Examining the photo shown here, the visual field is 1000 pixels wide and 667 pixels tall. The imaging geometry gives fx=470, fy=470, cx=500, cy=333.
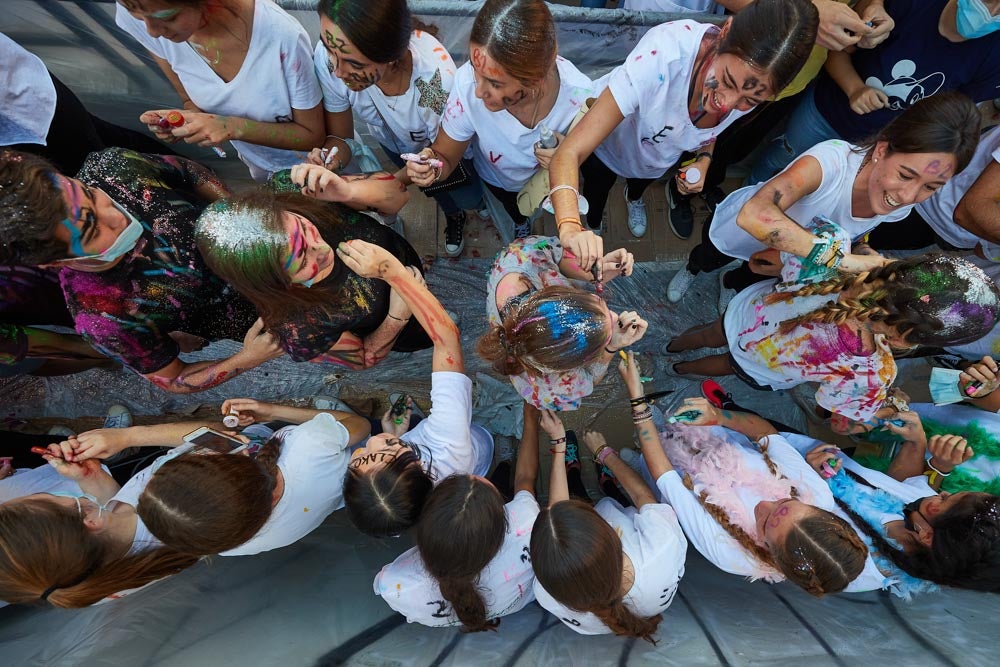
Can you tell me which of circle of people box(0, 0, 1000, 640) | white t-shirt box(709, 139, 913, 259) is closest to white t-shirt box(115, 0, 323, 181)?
circle of people box(0, 0, 1000, 640)

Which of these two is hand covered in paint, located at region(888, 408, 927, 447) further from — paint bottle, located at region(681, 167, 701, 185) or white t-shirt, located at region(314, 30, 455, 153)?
white t-shirt, located at region(314, 30, 455, 153)

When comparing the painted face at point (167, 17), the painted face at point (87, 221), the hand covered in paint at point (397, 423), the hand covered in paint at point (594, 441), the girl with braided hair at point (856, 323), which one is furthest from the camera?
the hand covered in paint at point (594, 441)

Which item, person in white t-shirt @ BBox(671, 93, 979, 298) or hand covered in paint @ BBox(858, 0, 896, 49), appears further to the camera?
hand covered in paint @ BBox(858, 0, 896, 49)

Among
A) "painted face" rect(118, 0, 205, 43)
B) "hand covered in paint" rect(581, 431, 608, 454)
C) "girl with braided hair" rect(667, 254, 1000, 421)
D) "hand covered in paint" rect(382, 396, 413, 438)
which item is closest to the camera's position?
"painted face" rect(118, 0, 205, 43)

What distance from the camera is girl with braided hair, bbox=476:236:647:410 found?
1.58 meters

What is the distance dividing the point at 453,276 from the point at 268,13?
5.54ft

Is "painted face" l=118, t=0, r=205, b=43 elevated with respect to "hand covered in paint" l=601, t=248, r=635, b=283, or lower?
elevated

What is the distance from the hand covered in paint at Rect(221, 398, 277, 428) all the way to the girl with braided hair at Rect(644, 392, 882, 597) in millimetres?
1734

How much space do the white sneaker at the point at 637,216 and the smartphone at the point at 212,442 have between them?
2.66 m

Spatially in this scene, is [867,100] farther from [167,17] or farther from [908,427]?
[167,17]

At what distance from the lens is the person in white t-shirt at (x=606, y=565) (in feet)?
5.26

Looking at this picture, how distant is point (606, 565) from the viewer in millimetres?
1618

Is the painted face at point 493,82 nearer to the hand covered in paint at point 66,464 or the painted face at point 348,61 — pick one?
the painted face at point 348,61

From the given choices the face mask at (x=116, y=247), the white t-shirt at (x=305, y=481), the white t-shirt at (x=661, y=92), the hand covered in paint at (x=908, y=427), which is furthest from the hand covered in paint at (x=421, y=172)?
the hand covered in paint at (x=908, y=427)
